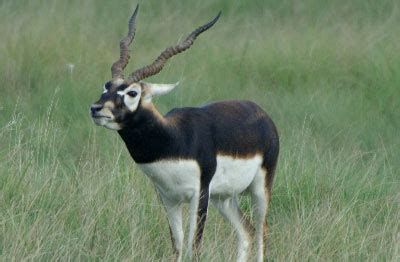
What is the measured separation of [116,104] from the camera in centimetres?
534

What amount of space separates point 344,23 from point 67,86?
4.00 metres

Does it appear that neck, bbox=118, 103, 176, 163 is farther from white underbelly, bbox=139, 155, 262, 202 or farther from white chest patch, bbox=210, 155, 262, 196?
white chest patch, bbox=210, 155, 262, 196

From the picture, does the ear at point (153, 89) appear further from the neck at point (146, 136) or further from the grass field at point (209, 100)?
the grass field at point (209, 100)

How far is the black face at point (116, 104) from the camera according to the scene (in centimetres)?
527

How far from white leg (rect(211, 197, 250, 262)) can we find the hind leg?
7 cm

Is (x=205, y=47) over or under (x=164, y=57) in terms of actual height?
under

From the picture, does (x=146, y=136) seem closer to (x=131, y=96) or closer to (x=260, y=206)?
(x=131, y=96)

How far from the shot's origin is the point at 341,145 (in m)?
8.79

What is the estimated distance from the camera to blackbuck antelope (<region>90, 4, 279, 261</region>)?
5.46m

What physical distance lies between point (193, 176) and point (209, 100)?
164 inches

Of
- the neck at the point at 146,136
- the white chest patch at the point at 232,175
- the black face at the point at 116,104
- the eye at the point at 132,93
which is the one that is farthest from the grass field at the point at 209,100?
the eye at the point at 132,93

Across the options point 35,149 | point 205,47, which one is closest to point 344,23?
point 205,47

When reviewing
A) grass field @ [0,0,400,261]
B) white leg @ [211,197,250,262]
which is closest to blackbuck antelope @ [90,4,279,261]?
white leg @ [211,197,250,262]

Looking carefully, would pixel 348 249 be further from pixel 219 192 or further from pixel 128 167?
pixel 128 167
